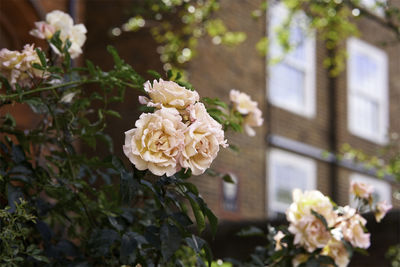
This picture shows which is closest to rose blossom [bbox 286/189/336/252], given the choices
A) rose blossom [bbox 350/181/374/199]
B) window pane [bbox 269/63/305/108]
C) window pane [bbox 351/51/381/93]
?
rose blossom [bbox 350/181/374/199]

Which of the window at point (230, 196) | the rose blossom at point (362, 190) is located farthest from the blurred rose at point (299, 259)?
the window at point (230, 196)

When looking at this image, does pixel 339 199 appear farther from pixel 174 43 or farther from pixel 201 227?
pixel 201 227

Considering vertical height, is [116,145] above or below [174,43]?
below

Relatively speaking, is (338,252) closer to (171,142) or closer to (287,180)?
(171,142)

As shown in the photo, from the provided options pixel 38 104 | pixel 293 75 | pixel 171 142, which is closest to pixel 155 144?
pixel 171 142

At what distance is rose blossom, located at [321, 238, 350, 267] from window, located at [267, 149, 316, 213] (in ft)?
25.9

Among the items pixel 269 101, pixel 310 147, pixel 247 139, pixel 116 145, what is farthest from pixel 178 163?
pixel 310 147

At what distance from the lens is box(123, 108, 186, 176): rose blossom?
2047 mm

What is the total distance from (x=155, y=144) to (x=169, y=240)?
0.40 metres

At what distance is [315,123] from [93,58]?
3707 millimetres

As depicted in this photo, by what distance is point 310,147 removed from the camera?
11.7 metres

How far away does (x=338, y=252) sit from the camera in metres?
2.96

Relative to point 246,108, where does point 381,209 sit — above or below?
below

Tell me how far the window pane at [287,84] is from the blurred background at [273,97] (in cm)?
2
